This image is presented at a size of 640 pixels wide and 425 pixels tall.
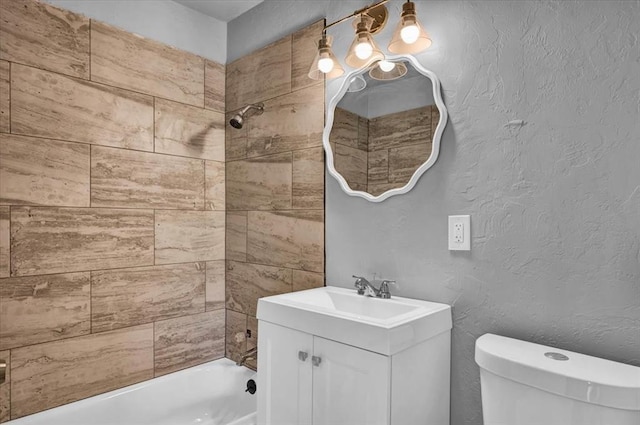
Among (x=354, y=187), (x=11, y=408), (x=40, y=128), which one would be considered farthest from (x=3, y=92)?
(x=354, y=187)

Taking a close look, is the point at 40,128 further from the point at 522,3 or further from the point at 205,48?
the point at 522,3

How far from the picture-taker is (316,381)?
139 centimetres

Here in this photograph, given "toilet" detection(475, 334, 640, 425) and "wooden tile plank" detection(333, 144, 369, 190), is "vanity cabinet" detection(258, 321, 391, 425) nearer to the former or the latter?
"toilet" detection(475, 334, 640, 425)

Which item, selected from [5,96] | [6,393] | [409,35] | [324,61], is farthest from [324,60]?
[6,393]

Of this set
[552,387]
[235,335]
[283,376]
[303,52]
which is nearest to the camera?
[552,387]

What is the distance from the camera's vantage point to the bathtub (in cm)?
190

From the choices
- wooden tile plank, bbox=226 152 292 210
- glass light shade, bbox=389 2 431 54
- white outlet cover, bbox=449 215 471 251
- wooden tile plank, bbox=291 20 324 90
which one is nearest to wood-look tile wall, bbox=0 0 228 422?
wooden tile plank, bbox=226 152 292 210

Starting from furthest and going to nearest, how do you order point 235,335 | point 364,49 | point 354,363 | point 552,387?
1. point 235,335
2. point 364,49
3. point 354,363
4. point 552,387

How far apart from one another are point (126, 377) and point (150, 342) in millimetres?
197

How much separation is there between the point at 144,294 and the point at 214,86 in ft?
4.20

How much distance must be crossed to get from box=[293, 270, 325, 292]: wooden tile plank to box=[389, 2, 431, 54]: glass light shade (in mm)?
1061

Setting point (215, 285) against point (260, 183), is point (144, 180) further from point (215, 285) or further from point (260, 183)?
point (215, 285)

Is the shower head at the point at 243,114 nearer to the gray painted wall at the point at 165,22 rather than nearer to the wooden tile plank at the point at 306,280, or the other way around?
the gray painted wall at the point at 165,22

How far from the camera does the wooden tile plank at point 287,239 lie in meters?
2.00
